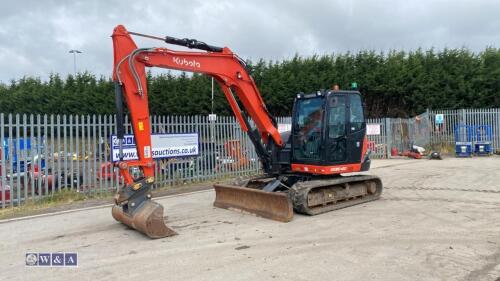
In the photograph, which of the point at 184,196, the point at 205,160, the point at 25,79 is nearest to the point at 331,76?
the point at 205,160

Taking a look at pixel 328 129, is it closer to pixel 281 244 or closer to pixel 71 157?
pixel 281 244

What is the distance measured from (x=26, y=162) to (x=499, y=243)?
10298mm

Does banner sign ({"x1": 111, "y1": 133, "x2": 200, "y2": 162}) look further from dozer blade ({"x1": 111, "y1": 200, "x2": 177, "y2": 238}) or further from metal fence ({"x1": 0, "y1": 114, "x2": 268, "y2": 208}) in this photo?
dozer blade ({"x1": 111, "y1": 200, "x2": 177, "y2": 238})

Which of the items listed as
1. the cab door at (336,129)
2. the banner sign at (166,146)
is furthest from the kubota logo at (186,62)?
the banner sign at (166,146)

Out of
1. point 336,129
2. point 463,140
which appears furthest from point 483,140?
point 336,129

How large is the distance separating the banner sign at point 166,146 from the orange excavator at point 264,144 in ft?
9.41

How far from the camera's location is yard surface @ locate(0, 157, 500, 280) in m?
5.15

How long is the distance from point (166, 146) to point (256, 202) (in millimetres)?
5169

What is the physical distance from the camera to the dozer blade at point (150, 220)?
21.9 feet

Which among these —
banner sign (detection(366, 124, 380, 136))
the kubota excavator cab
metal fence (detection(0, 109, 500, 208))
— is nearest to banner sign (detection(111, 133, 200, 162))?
metal fence (detection(0, 109, 500, 208))

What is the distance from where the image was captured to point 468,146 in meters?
21.1

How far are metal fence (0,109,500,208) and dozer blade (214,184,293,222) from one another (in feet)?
13.6

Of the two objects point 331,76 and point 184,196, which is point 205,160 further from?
point 331,76

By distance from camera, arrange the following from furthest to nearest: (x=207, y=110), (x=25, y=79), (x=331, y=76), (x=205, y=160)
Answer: (x=25, y=79)
(x=207, y=110)
(x=331, y=76)
(x=205, y=160)
